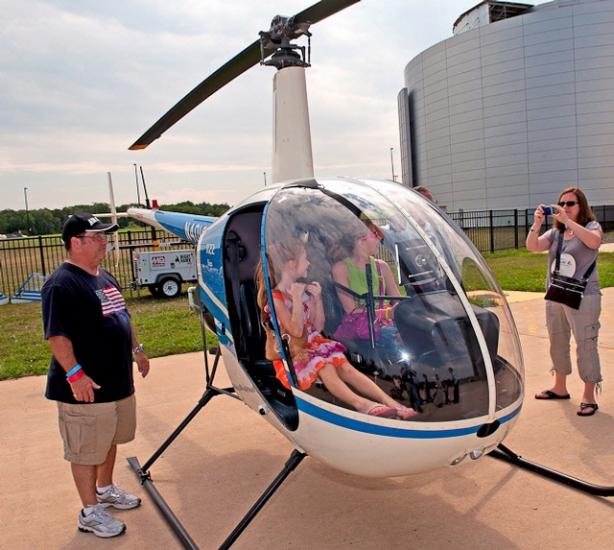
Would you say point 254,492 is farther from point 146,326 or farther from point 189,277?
point 189,277

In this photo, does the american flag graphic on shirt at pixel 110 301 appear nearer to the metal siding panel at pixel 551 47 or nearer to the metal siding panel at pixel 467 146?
the metal siding panel at pixel 551 47

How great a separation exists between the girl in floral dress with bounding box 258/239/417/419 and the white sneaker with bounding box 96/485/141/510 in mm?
1498

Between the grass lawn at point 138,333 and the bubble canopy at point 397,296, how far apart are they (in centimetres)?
507

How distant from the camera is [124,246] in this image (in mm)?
14055

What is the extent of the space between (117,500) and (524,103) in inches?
1528

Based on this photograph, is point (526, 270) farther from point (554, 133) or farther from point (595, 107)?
point (595, 107)

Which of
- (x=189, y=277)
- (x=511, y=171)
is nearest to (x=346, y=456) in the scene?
(x=189, y=277)

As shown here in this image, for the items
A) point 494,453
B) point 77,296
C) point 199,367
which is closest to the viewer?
point 77,296

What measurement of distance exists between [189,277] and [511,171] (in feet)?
99.7

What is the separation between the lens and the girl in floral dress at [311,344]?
240 centimetres

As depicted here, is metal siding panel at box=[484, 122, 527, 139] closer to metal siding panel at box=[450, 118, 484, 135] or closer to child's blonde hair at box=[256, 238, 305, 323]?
metal siding panel at box=[450, 118, 484, 135]

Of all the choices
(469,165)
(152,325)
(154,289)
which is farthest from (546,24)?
(152,325)

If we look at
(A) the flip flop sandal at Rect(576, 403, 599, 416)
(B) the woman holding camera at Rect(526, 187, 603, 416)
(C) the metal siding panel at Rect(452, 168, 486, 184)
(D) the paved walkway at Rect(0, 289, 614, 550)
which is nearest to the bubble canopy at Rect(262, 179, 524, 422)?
(D) the paved walkway at Rect(0, 289, 614, 550)

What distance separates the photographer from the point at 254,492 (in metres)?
3.61
